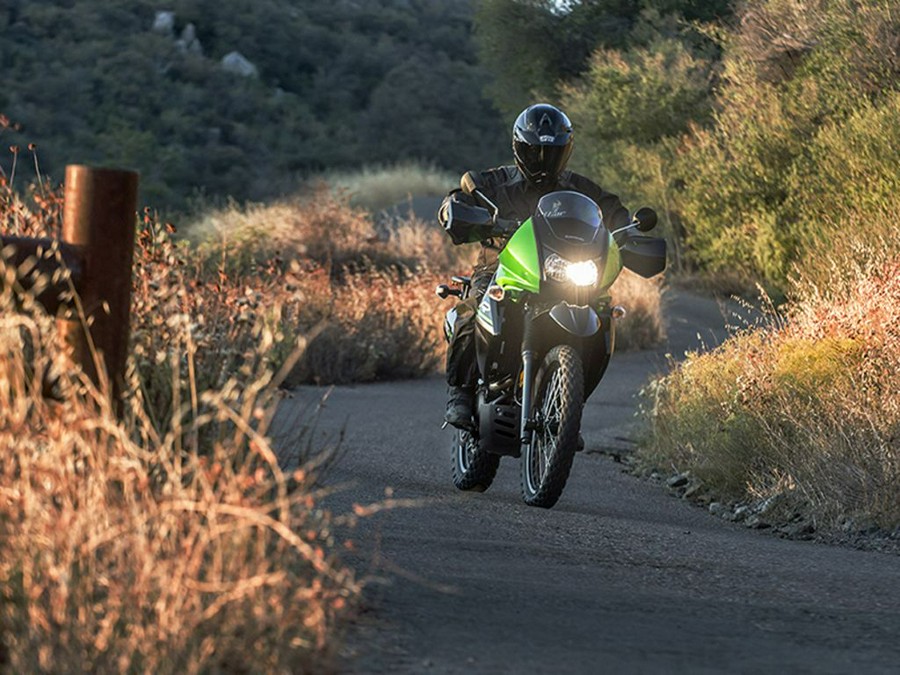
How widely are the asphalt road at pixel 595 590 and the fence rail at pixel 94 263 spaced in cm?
101

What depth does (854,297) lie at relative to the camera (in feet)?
37.2

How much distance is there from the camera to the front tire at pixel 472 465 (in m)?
9.60

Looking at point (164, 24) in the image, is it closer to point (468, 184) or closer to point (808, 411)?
point (808, 411)

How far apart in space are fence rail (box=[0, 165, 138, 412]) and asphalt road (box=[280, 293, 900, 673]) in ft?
3.31

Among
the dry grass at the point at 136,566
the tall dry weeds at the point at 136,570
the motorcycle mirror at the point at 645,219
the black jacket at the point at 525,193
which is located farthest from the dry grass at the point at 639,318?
the tall dry weeds at the point at 136,570

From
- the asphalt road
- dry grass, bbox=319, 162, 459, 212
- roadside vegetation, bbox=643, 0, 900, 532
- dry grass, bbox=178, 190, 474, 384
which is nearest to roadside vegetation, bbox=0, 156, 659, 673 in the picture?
the asphalt road

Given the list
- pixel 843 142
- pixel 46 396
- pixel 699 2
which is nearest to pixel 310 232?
pixel 843 142

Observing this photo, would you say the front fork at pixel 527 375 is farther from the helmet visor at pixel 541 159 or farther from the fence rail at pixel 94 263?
the fence rail at pixel 94 263

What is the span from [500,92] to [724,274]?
17.5 meters

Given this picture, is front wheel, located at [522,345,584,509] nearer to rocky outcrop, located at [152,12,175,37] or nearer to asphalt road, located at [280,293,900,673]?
asphalt road, located at [280,293,900,673]

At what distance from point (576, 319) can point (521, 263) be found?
1.56 ft

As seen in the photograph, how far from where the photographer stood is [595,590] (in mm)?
6297

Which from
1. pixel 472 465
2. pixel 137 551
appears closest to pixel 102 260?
pixel 137 551

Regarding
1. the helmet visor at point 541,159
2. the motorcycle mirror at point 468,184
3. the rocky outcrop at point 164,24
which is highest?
the helmet visor at point 541,159
